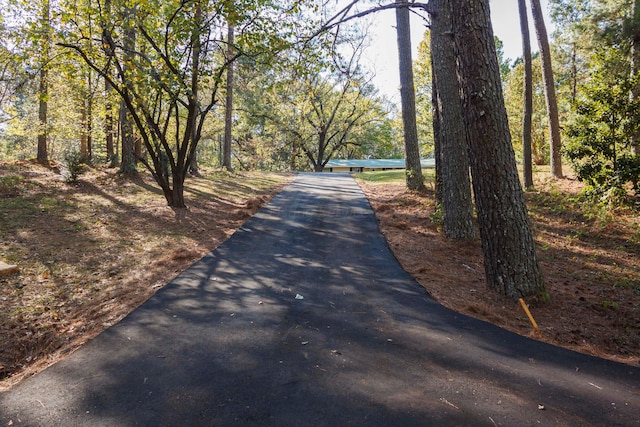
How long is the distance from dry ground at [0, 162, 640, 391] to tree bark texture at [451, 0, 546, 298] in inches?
16.2

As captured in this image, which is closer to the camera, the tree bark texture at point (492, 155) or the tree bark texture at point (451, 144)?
the tree bark texture at point (492, 155)

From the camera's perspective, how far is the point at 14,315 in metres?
3.88

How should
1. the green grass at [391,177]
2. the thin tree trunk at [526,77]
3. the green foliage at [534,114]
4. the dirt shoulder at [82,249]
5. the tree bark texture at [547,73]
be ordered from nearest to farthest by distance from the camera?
1. the dirt shoulder at [82,249]
2. the thin tree trunk at [526,77]
3. the tree bark texture at [547,73]
4. the green grass at [391,177]
5. the green foliage at [534,114]

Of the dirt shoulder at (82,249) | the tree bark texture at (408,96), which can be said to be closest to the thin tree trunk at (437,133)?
the tree bark texture at (408,96)

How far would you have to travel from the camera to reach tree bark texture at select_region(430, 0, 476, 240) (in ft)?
22.0

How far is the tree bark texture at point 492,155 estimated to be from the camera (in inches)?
167

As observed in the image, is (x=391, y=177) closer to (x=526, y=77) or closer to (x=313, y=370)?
(x=526, y=77)

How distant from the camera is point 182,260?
225 inches

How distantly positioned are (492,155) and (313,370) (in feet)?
10.8

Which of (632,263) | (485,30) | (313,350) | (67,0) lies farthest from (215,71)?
(632,263)

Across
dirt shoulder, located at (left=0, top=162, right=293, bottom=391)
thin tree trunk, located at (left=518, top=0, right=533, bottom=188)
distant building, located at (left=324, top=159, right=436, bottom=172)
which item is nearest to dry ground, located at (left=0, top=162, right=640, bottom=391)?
dirt shoulder, located at (left=0, top=162, right=293, bottom=391)

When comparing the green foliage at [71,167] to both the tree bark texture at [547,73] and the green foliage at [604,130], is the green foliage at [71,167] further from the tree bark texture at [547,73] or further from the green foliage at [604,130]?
the tree bark texture at [547,73]

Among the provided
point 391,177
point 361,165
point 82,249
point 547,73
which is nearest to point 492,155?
point 82,249

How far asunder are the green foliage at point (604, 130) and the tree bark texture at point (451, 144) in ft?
9.07
